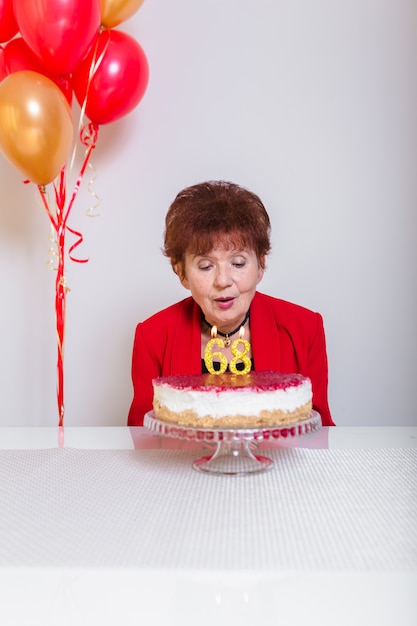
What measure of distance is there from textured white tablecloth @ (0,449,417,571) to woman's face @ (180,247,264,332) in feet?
1.84

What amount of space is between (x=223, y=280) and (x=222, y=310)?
0.29ft

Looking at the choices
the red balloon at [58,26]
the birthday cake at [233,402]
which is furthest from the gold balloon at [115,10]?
the birthday cake at [233,402]

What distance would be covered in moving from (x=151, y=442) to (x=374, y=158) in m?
1.64

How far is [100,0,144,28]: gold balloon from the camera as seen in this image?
200 centimetres

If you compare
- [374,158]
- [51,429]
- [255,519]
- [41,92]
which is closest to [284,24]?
[374,158]

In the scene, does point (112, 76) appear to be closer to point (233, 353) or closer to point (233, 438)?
point (233, 353)

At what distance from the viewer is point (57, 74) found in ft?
6.51

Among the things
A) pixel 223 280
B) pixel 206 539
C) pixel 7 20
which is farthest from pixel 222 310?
pixel 7 20

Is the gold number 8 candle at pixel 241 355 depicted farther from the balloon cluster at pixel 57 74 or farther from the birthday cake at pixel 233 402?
the balloon cluster at pixel 57 74

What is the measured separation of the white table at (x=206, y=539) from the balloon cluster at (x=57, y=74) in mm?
958

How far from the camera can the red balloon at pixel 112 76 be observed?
2.02m

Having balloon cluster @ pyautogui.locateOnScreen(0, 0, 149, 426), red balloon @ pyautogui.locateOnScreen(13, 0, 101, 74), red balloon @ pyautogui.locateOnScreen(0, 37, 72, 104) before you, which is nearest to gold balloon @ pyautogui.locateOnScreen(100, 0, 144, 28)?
balloon cluster @ pyautogui.locateOnScreen(0, 0, 149, 426)

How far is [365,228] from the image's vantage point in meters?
2.54

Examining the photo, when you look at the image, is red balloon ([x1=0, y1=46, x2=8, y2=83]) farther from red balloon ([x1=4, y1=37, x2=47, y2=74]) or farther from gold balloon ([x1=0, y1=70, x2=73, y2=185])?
gold balloon ([x1=0, y1=70, x2=73, y2=185])
